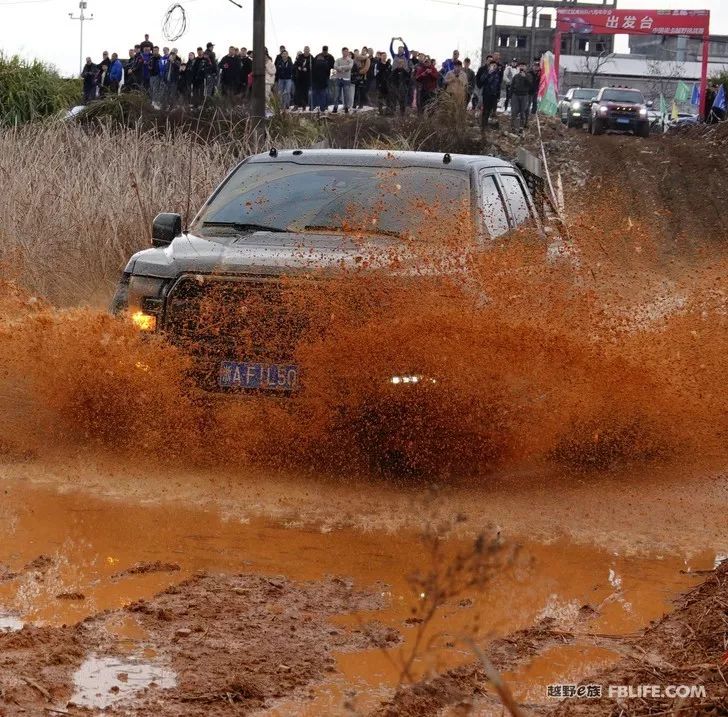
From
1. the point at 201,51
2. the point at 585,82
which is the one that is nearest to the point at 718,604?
the point at 201,51

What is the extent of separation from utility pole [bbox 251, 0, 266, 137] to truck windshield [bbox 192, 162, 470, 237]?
12.5 meters

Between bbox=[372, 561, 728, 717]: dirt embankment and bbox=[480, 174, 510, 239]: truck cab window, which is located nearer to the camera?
bbox=[372, 561, 728, 717]: dirt embankment

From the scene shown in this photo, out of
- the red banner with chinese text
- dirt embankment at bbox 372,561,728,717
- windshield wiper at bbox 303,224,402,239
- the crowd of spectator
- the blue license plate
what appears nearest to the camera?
dirt embankment at bbox 372,561,728,717

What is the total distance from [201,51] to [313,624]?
23.7 metres

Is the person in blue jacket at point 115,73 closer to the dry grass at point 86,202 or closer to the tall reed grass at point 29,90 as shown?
the tall reed grass at point 29,90

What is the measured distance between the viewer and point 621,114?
3819cm

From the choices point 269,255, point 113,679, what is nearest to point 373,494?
point 269,255

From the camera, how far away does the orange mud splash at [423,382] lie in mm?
6598

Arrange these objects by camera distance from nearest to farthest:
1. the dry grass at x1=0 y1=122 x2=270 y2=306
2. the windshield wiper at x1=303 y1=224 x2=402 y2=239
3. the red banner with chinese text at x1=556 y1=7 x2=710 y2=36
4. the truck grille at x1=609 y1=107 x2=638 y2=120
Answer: the windshield wiper at x1=303 y1=224 x2=402 y2=239
the dry grass at x1=0 y1=122 x2=270 y2=306
the truck grille at x1=609 y1=107 x2=638 y2=120
the red banner with chinese text at x1=556 y1=7 x2=710 y2=36

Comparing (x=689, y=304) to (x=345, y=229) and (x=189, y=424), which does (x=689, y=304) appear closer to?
(x=345, y=229)

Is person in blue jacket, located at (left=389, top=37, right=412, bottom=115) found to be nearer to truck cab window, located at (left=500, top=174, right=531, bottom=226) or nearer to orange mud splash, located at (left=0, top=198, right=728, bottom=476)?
truck cab window, located at (left=500, top=174, right=531, bottom=226)

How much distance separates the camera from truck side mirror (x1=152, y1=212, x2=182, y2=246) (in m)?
7.59

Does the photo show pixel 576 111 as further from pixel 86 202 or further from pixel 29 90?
pixel 86 202

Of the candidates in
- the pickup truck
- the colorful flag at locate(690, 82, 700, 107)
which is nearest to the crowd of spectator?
the pickup truck
